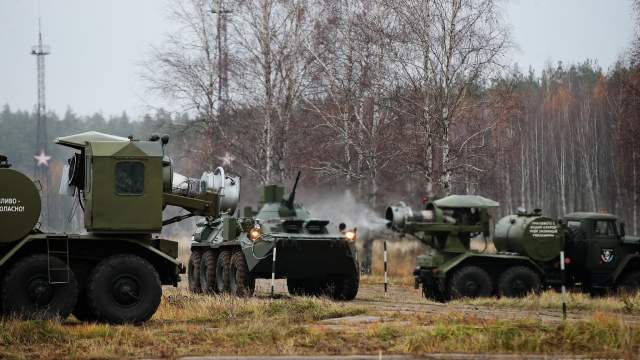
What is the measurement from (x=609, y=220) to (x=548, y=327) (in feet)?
32.8

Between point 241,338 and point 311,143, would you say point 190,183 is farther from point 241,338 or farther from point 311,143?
point 311,143

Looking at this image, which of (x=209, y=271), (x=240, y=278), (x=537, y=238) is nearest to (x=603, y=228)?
(x=537, y=238)

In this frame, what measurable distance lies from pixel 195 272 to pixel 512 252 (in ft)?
25.3

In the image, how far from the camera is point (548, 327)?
44.5ft

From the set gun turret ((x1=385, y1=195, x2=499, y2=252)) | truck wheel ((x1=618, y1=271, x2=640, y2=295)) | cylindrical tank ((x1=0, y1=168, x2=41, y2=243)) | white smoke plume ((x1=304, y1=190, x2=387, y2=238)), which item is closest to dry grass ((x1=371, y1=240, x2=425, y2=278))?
white smoke plume ((x1=304, y1=190, x2=387, y2=238))

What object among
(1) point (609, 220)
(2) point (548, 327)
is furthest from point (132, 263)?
(1) point (609, 220)

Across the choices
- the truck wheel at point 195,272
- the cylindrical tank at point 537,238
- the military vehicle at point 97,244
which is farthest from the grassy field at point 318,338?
the truck wheel at point 195,272

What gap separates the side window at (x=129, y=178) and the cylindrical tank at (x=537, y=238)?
9056 mm

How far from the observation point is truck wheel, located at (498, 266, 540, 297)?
70.5 ft

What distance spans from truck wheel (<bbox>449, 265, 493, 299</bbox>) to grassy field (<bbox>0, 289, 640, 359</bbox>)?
5989 millimetres

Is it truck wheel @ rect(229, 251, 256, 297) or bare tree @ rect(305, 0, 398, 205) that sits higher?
bare tree @ rect(305, 0, 398, 205)

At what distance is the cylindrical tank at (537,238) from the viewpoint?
2195 cm

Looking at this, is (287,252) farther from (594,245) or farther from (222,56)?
(222,56)

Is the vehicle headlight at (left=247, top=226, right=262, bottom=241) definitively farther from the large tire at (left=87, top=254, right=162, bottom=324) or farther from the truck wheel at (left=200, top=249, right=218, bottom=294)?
the large tire at (left=87, top=254, right=162, bottom=324)
